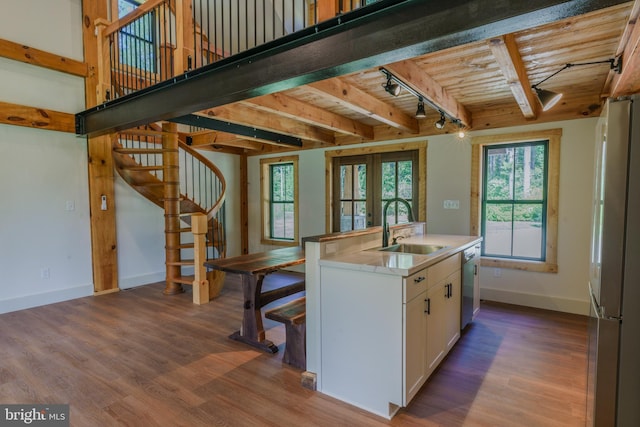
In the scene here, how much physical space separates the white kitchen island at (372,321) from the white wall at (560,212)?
2.17m

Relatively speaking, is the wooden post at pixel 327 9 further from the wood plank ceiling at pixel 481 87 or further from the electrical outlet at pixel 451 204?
the electrical outlet at pixel 451 204

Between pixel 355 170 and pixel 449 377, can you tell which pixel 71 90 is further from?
pixel 449 377

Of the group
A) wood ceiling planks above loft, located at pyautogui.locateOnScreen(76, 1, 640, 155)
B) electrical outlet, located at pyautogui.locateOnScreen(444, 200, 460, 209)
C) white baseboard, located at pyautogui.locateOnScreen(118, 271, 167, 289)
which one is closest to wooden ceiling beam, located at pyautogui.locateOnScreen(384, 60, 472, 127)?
wood ceiling planks above loft, located at pyautogui.locateOnScreen(76, 1, 640, 155)

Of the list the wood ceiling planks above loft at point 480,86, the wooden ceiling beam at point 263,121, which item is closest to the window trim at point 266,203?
the wooden ceiling beam at point 263,121

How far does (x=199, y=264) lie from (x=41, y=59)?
124 inches

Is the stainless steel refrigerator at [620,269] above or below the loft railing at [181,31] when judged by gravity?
below

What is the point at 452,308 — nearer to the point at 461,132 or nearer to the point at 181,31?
the point at 461,132

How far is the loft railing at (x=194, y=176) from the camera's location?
5168mm

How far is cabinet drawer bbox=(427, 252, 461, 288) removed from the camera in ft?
7.62

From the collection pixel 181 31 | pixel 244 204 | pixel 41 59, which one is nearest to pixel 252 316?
pixel 181 31

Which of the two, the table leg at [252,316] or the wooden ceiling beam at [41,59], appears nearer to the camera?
the table leg at [252,316]

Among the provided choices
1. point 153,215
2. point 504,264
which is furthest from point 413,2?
point 153,215

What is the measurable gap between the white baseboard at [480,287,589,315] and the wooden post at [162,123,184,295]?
4.25m

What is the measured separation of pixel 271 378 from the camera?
2.51m
